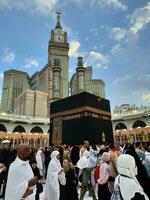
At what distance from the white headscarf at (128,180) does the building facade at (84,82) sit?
40521mm

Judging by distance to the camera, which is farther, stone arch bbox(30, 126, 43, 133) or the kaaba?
stone arch bbox(30, 126, 43, 133)

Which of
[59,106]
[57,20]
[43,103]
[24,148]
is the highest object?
[57,20]

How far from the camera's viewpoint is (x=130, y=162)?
1812 mm

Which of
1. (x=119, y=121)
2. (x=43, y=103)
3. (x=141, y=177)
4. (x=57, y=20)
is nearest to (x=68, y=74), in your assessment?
(x=43, y=103)

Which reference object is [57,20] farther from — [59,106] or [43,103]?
[59,106]

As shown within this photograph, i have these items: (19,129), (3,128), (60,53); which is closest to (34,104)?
(60,53)

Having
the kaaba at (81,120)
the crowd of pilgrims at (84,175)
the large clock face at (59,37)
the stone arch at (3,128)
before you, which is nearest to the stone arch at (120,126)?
the kaaba at (81,120)

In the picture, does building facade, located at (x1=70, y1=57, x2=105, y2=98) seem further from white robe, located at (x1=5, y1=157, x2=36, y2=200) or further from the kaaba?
white robe, located at (x1=5, y1=157, x2=36, y2=200)

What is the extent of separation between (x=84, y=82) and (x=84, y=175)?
1658 inches

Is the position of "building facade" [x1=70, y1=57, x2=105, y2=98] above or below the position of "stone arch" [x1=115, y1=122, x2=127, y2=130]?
above

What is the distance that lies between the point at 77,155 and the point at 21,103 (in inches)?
2253

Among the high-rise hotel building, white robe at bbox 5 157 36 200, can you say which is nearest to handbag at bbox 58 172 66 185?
white robe at bbox 5 157 36 200

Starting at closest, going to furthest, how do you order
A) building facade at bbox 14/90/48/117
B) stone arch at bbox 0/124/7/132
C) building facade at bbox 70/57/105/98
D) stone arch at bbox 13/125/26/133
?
1. stone arch at bbox 0/124/7/132
2. stone arch at bbox 13/125/26/133
3. building facade at bbox 70/57/105/98
4. building facade at bbox 14/90/48/117

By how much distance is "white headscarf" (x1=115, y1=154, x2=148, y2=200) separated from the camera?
1.64m
